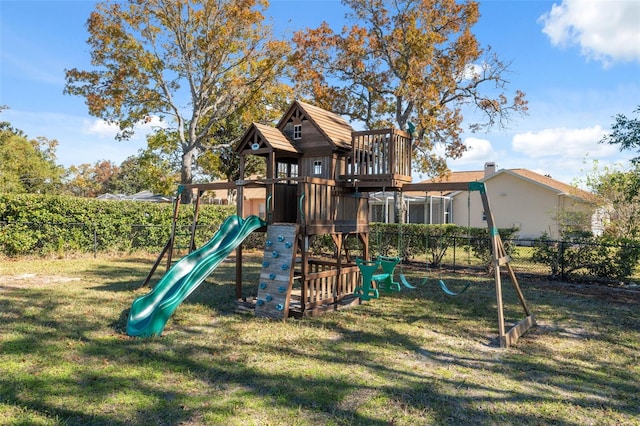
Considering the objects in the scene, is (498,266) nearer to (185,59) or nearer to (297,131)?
(297,131)

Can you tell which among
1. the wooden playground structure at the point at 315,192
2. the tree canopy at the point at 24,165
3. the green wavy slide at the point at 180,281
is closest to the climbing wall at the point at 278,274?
the wooden playground structure at the point at 315,192

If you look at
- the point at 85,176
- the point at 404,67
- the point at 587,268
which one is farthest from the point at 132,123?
the point at 85,176

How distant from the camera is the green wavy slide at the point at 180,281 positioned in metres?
6.69

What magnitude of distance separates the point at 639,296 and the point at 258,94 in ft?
65.1

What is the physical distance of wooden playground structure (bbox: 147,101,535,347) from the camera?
26.4 feet

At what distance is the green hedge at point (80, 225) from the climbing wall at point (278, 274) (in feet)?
36.8

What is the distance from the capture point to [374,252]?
17.9 metres

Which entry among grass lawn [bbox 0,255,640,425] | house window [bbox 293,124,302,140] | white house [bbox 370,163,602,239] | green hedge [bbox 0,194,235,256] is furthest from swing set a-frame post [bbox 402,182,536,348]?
white house [bbox 370,163,602,239]

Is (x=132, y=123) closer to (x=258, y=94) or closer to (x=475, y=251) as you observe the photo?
(x=258, y=94)

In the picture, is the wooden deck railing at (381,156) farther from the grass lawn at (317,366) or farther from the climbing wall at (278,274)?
the grass lawn at (317,366)

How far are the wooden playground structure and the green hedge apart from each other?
8729 mm

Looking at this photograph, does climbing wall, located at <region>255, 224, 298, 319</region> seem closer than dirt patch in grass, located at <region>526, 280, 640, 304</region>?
Yes

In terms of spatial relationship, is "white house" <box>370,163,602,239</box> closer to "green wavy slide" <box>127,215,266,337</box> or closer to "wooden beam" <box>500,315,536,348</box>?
"green wavy slide" <box>127,215,266,337</box>

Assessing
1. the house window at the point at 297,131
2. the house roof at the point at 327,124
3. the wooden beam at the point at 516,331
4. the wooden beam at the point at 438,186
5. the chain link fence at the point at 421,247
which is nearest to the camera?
the wooden beam at the point at 516,331
